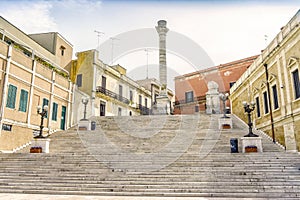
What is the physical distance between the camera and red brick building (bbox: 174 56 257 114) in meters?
30.4

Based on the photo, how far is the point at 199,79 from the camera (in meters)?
34.7

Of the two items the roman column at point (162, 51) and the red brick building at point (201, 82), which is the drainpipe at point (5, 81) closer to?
the roman column at point (162, 51)

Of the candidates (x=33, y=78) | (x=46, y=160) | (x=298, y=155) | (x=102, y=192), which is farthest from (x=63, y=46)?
(x=298, y=155)

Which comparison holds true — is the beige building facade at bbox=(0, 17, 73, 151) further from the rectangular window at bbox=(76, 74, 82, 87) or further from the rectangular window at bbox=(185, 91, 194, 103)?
the rectangular window at bbox=(185, 91, 194, 103)

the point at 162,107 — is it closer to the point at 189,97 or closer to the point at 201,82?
the point at 189,97

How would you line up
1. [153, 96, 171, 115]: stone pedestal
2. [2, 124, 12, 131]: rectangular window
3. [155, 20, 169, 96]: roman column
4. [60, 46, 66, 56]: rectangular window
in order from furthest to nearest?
[155, 20, 169, 96]: roman column
[153, 96, 171, 115]: stone pedestal
[60, 46, 66, 56]: rectangular window
[2, 124, 12, 131]: rectangular window

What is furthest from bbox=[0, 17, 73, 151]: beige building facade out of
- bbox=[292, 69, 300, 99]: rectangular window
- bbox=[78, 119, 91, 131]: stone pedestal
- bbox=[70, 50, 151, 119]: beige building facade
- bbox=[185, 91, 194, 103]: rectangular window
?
bbox=[185, 91, 194, 103]: rectangular window

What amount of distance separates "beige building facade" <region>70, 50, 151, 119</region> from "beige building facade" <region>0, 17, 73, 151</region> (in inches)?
152

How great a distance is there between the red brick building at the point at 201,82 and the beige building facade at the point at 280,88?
36.8 ft

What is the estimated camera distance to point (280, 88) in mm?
14586

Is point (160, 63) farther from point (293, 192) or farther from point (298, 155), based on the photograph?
point (293, 192)

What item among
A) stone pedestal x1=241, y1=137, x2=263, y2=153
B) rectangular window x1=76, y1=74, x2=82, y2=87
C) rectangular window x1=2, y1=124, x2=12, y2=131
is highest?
rectangular window x1=76, y1=74, x2=82, y2=87

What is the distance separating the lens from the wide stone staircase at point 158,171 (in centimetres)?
820

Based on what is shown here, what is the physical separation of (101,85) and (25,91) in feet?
37.3
